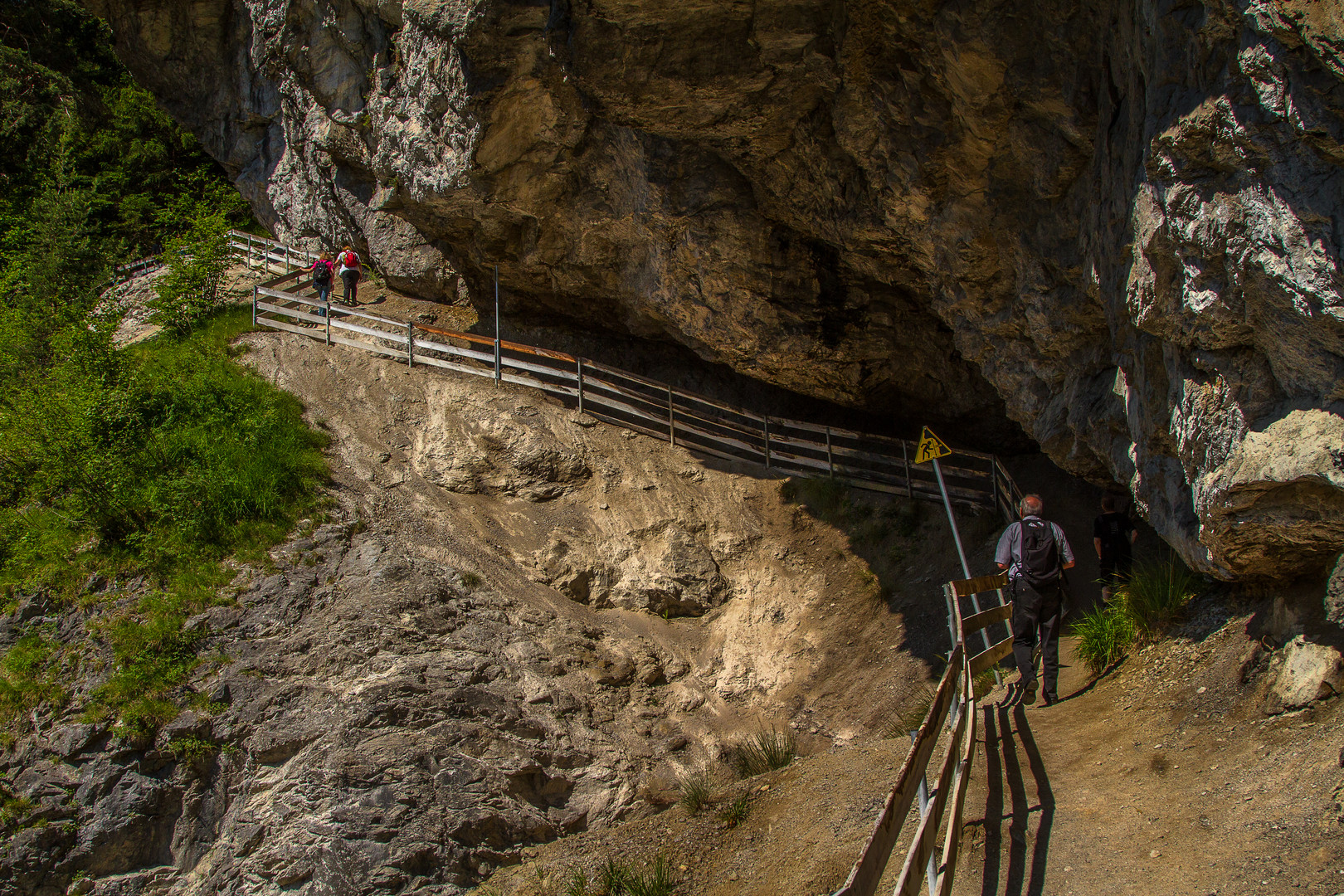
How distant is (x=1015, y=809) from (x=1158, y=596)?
3.10 meters

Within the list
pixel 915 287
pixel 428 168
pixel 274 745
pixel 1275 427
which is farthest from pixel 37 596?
pixel 1275 427

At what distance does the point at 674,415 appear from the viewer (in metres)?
15.1

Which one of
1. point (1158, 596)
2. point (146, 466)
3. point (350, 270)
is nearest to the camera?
point (1158, 596)

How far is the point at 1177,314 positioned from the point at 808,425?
821cm

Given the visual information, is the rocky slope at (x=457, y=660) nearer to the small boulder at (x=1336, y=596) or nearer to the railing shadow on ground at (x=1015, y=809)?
the railing shadow on ground at (x=1015, y=809)

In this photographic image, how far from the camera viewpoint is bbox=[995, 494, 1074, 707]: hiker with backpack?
7.59 m

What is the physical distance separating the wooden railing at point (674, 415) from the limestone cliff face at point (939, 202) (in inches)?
37.1

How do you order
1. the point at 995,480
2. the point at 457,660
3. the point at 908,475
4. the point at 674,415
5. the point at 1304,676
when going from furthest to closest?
the point at 674,415, the point at 908,475, the point at 995,480, the point at 457,660, the point at 1304,676

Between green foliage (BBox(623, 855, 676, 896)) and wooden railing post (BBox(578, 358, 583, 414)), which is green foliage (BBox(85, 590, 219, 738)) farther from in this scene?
wooden railing post (BBox(578, 358, 583, 414))

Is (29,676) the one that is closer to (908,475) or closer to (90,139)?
(908,475)

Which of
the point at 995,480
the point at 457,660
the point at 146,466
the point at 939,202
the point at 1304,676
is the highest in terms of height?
the point at 939,202

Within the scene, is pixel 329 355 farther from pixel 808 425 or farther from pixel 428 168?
pixel 808 425

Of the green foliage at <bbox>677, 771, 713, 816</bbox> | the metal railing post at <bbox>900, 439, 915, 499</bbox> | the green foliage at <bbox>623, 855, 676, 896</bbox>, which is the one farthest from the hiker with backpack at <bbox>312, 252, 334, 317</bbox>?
the green foliage at <bbox>623, 855, 676, 896</bbox>

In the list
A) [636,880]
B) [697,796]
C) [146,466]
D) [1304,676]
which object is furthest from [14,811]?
[1304,676]
